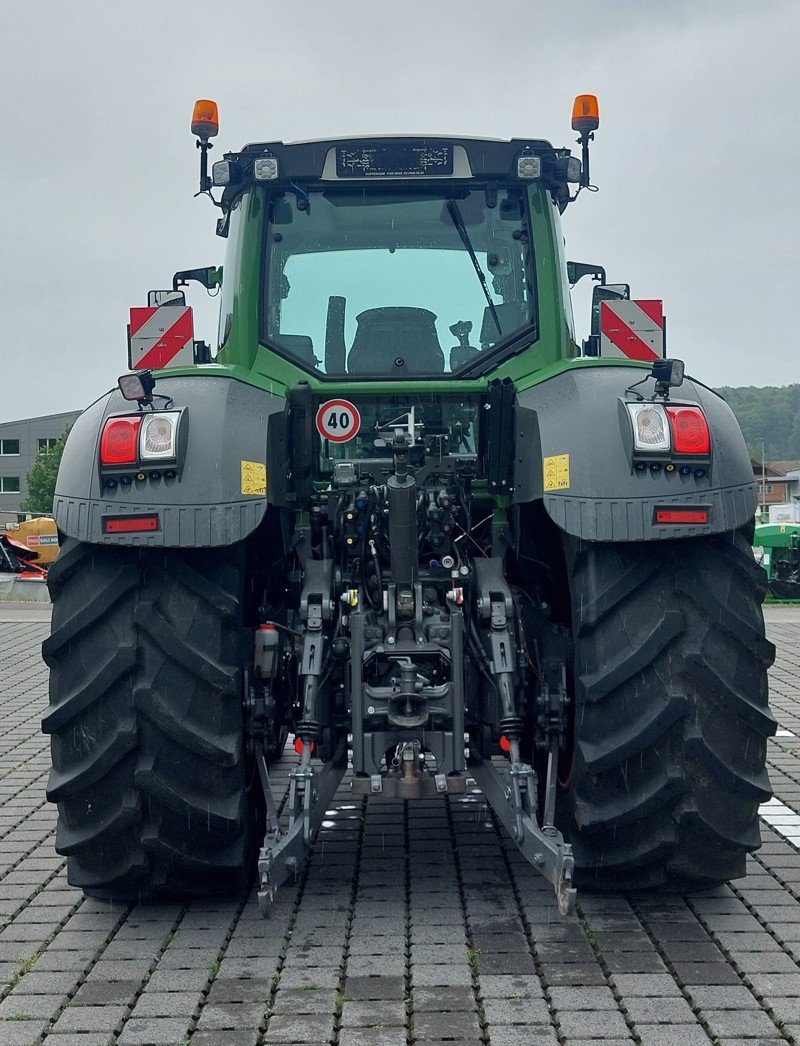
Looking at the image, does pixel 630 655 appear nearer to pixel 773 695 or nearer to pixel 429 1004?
pixel 429 1004

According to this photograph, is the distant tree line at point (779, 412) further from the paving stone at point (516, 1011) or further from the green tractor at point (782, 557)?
the paving stone at point (516, 1011)

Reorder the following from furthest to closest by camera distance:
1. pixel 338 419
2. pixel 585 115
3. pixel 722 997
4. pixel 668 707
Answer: pixel 585 115 < pixel 338 419 < pixel 668 707 < pixel 722 997

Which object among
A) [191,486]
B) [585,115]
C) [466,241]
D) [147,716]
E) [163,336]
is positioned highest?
[585,115]

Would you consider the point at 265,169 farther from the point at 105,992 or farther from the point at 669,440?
the point at 105,992

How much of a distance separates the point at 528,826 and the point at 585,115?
3107 mm

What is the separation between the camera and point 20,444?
82.6m

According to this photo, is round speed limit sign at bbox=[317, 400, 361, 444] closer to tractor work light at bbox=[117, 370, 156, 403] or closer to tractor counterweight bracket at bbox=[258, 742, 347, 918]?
tractor work light at bbox=[117, 370, 156, 403]

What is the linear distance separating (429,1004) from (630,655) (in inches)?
49.2

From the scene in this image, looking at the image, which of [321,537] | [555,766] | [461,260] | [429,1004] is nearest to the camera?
[429,1004]

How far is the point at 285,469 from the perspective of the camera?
4766mm

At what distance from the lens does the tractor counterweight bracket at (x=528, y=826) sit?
3.99 metres

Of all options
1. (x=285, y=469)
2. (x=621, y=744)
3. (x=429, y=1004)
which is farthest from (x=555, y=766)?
(x=285, y=469)

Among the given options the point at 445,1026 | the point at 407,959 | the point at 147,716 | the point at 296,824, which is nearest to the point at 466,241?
the point at 147,716

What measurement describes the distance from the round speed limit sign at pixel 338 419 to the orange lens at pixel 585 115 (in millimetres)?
1825
